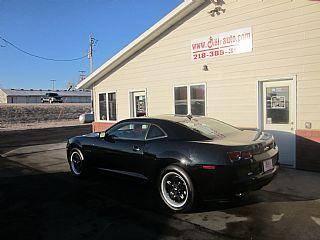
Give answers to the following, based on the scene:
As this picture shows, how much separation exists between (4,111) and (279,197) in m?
44.2

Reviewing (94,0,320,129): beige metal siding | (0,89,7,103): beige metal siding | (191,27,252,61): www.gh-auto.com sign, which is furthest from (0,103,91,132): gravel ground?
(0,89,7,103): beige metal siding

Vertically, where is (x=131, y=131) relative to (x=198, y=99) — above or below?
below

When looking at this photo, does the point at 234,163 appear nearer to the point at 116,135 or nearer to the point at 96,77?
the point at 116,135

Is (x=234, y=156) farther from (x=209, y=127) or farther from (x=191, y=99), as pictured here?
(x=191, y=99)

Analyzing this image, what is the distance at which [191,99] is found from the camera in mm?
Answer: 11047

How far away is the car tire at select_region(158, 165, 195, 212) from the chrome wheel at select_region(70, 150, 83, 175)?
9.03 feet

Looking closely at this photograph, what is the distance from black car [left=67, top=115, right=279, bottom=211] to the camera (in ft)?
17.2

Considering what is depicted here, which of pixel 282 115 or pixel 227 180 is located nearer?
pixel 227 180

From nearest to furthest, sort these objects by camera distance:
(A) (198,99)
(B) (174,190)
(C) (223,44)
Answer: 1. (B) (174,190)
2. (C) (223,44)
3. (A) (198,99)

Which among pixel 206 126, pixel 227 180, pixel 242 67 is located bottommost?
pixel 227 180

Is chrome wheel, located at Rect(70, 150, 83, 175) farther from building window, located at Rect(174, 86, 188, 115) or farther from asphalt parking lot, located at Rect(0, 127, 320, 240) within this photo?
building window, located at Rect(174, 86, 188, 115)

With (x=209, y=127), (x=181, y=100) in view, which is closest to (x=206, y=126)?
(x=209, y=127)

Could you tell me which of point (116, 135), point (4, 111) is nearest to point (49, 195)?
point (116, 135)

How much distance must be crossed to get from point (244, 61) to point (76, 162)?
16.1 feet
